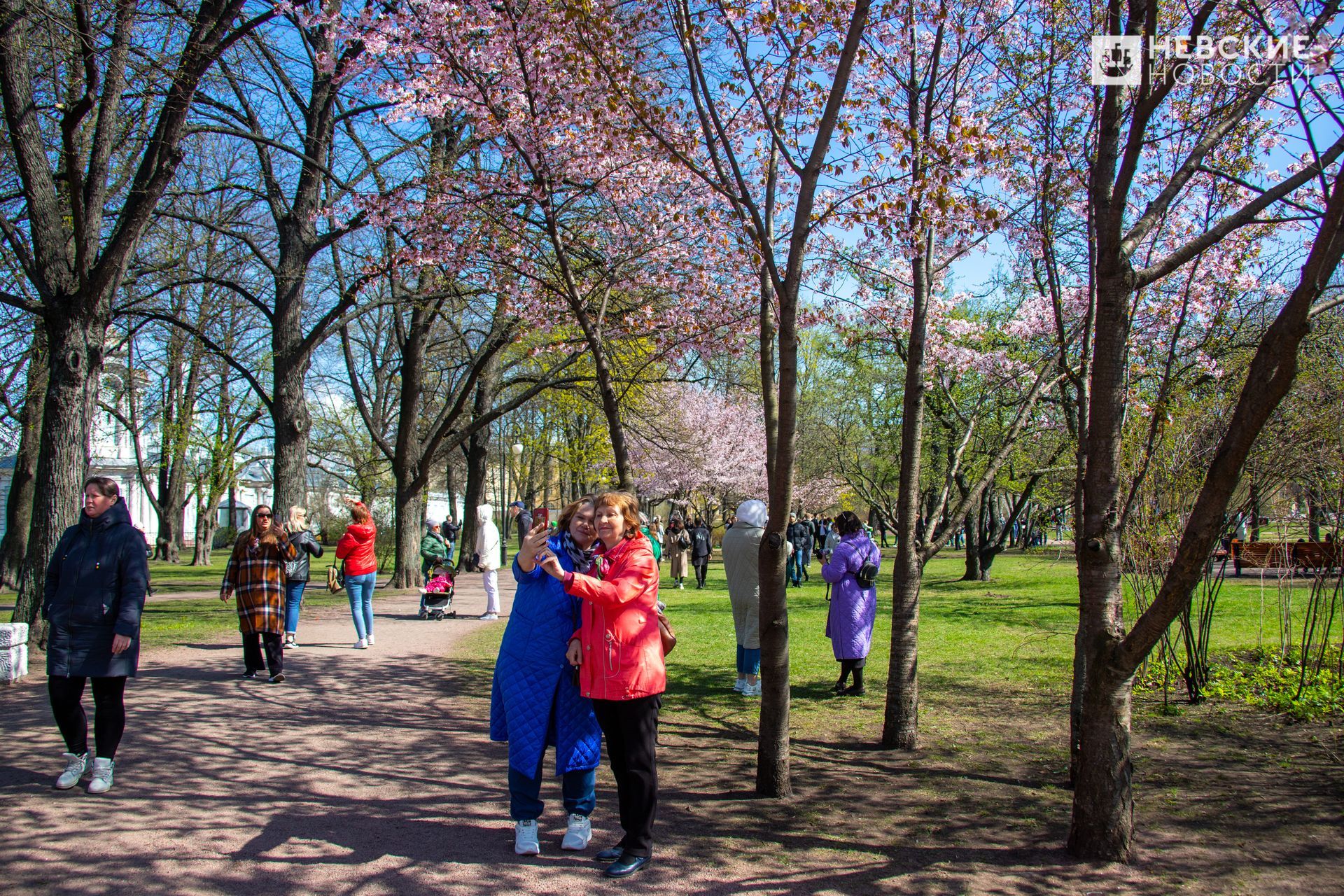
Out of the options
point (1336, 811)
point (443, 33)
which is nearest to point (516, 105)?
point (443, 33)

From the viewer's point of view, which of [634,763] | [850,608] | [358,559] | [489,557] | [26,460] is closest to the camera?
[634,763]

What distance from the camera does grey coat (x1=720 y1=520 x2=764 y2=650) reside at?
8.53m

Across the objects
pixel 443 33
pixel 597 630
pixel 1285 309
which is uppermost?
pixel 443 33

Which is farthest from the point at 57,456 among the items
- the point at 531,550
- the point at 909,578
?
the point at 909,578

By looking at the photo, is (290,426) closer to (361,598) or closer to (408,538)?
(408,538)

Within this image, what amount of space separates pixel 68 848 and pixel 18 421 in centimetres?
1907

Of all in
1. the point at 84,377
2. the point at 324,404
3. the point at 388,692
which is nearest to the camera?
the point at 388,692

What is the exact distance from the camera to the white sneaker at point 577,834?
14.2 feet

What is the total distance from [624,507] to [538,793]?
4.40 ft

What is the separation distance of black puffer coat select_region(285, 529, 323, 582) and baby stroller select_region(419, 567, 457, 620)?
293 centimetres

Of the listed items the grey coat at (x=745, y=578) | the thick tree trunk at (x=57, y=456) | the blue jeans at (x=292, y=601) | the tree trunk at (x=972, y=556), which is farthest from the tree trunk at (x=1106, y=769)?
the tree trunk at (x=972, y=556)

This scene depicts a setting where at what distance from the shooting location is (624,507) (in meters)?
4.36

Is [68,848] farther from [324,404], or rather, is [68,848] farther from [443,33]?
[324,404]

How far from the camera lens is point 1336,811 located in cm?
484
